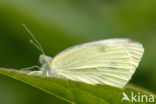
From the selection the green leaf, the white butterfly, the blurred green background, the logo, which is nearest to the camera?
the green leaf

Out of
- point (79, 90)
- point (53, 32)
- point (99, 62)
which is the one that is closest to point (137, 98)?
point (79, 90)

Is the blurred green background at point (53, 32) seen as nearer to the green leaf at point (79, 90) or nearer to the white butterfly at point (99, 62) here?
the white butterfly at point (99, 62)

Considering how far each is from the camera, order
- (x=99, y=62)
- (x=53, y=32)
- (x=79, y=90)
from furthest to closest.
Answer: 1. (x=53, y=32)
2. (x=99, y=62)
3. (x=79, y=90)

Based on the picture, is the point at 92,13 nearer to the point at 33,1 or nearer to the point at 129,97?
the point at 33,1

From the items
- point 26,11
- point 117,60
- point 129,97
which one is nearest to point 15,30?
point 26,11

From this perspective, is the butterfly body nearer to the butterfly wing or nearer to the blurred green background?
the butterfly wing

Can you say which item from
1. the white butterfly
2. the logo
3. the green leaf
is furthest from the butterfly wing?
the logo

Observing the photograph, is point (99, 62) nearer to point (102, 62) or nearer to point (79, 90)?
point (102, 62)
